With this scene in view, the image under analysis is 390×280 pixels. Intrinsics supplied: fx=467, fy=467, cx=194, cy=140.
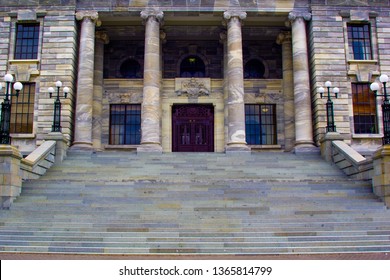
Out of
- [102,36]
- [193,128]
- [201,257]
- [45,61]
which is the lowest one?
[201,257]

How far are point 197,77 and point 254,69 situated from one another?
402 centimetres

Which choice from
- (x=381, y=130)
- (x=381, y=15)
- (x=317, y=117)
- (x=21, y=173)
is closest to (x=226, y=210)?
(x=21, y=173)

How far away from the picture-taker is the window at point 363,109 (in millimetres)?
26750

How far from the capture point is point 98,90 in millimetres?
29625

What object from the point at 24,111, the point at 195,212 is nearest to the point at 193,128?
the point at 24,111

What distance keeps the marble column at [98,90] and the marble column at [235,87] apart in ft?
26.8

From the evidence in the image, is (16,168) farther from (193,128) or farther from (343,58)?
(343,58)

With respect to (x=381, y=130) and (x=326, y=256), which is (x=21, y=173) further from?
(x=381, y=130)

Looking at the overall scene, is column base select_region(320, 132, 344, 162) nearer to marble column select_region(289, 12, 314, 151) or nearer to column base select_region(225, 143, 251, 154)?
marble column select_region(289, 12, 314, 151)

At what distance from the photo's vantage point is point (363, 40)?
27891 mm

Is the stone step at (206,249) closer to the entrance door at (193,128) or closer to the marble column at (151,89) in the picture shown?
the marble column at (151,89)

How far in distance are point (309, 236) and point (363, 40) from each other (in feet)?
59.2

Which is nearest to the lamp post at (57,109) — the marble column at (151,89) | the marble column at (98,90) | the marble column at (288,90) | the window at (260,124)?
the marble column at (98,90)

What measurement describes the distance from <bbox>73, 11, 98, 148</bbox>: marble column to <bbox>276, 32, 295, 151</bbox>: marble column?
11856 mm
